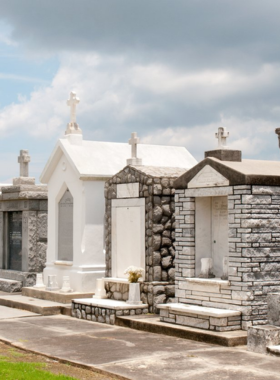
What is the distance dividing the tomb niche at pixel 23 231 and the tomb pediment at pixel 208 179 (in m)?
6.47

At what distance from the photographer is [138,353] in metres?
9.20

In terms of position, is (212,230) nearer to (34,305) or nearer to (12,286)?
(34,305)

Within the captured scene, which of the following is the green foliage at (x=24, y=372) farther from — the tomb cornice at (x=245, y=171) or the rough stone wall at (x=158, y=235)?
the tomb cornice at (x=245, y=171)

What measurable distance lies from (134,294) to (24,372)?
4.45 meters

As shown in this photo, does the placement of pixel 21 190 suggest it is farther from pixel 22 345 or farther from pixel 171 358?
pixel 171 358

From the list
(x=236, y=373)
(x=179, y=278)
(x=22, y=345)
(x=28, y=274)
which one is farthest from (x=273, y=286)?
(x=28, y=274)

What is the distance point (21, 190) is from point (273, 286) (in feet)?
28.0

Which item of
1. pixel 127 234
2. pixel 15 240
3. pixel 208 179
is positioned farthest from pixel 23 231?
pixel 208 179

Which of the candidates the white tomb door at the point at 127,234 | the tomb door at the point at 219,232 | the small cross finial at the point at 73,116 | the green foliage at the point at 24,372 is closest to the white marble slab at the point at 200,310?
the tomb door at the point at 219,232

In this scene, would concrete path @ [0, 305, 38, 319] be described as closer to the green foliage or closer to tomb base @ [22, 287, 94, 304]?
tomb base @ [22, 287, 94, 304]

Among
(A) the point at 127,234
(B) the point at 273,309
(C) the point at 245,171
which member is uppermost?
(C) the point at 245,171

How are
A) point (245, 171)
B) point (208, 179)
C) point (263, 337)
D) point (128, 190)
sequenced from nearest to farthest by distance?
1. point (263, 337)
2. point (245, 171)
3. point (208, 179)
4. point (128, 190)

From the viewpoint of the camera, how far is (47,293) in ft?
47.7

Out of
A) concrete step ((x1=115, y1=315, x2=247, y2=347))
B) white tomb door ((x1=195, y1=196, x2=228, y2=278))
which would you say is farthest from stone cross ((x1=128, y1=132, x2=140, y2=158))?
concrete step ((x1=115, y1=315, x2=247, y2=347))
